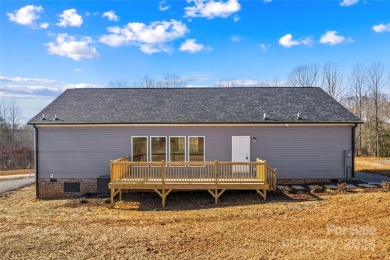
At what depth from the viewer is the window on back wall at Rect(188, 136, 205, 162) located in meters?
13.9

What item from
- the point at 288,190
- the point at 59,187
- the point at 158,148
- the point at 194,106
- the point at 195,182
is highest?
the point at 194,106

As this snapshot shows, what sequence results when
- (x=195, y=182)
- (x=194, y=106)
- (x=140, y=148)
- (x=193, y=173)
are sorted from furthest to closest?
(x=194, y=106), (x=140, y=148), (x=193, y=173), (x=195, y=182)

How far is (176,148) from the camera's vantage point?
13.9 metres

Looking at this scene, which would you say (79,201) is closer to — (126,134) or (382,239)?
(126,134)

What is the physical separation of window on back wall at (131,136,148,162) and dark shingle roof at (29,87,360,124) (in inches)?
34.1

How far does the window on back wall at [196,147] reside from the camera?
45.4 feet

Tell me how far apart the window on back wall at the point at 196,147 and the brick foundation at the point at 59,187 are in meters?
4.88

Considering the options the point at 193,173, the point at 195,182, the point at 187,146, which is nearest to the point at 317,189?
the point at 195,182

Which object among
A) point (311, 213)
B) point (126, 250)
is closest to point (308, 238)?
point (311, 213)

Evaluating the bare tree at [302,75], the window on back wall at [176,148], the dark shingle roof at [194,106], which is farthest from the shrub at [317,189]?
the bare tree at [302,75]

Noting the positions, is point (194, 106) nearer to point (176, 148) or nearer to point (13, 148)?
point (176, 148)

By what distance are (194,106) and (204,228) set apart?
806cm

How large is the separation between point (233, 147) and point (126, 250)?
8172mm

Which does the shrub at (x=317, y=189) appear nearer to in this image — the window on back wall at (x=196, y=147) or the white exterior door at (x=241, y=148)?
the white exterior door at (x=241, y=148)
